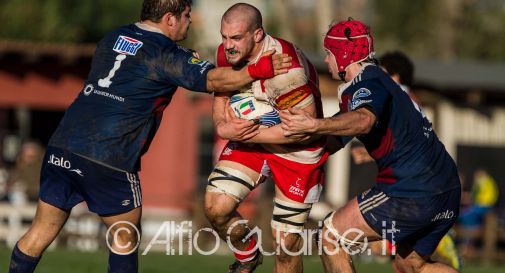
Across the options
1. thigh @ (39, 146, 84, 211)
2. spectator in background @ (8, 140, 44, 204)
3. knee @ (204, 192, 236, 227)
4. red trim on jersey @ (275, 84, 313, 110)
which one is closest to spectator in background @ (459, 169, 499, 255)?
spectator in background @ (8, 140, 44, 204)

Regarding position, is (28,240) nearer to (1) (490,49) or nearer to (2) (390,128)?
(2) (390,128)

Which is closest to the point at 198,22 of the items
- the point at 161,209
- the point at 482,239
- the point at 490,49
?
the point at 490,49

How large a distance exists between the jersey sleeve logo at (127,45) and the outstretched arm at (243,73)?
2.08ft

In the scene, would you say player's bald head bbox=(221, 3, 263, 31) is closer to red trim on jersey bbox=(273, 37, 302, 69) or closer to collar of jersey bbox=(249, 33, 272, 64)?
collar of jersey bbox=(249, 33, 272, 64)

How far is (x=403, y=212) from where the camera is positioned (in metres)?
9.07

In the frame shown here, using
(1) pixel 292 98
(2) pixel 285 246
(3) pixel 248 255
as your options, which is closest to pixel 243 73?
(1) pixel 292 98

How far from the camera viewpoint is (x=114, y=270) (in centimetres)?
949

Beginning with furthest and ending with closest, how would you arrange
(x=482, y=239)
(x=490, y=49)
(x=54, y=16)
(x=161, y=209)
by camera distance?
(x=490, y=49) → (x=54, y=16) → (x=161, y=209) → (x=482, y=239)

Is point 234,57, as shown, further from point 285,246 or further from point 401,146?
point 285,246

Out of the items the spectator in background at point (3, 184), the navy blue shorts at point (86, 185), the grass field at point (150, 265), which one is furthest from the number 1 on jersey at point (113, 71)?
the spectator in background at point (3, 184)

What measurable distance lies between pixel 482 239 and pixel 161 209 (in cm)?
747

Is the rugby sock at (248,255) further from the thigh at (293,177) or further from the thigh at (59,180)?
the thigh at (59,180)

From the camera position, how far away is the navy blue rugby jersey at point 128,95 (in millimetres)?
9281

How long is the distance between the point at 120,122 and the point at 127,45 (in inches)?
24.3
